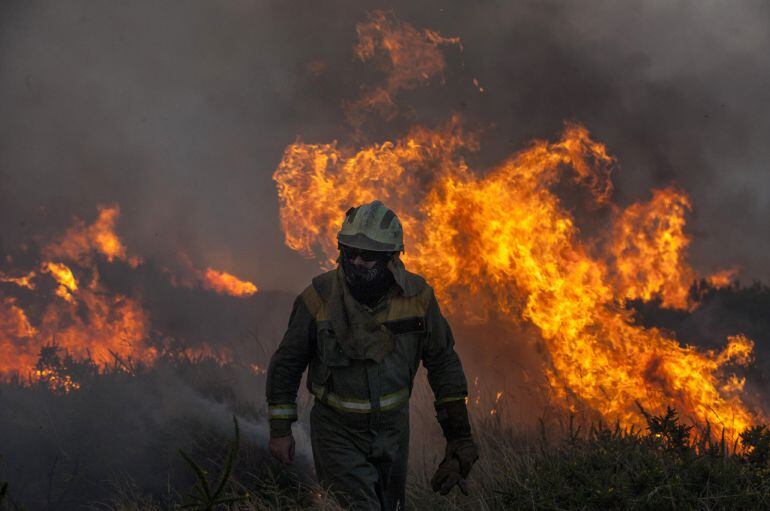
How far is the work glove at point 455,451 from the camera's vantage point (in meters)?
4.09

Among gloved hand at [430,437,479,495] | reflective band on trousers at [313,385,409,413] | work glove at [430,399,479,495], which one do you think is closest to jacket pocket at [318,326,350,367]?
reflective band on trousers at [313,385,409,413]

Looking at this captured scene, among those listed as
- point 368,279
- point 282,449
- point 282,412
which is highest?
point 368,279

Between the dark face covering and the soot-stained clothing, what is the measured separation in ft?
0.15

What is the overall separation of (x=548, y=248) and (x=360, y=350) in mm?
4567

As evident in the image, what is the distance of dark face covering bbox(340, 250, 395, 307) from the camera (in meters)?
4.17

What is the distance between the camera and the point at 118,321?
40.3ft

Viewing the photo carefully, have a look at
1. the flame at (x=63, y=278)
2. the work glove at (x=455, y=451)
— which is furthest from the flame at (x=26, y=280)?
the work glove at (x=455, y=451)

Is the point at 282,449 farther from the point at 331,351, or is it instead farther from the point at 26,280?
the point at 26,280

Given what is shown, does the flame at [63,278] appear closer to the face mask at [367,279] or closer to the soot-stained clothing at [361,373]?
the soot-stained clothing at [361,373]

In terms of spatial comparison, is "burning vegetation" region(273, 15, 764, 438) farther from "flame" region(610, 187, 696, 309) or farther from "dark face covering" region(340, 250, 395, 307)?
"dark face covering" region(340, 250, 395, 307)

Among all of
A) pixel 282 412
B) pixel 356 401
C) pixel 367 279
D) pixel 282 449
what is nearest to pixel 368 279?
pixel 367 279

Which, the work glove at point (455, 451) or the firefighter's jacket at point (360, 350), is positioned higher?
the firefighter's jacket at point (360, 350)

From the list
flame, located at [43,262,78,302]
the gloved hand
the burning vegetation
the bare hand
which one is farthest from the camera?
flame, located at [43,262,78,302]

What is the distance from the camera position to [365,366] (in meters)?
4.15
